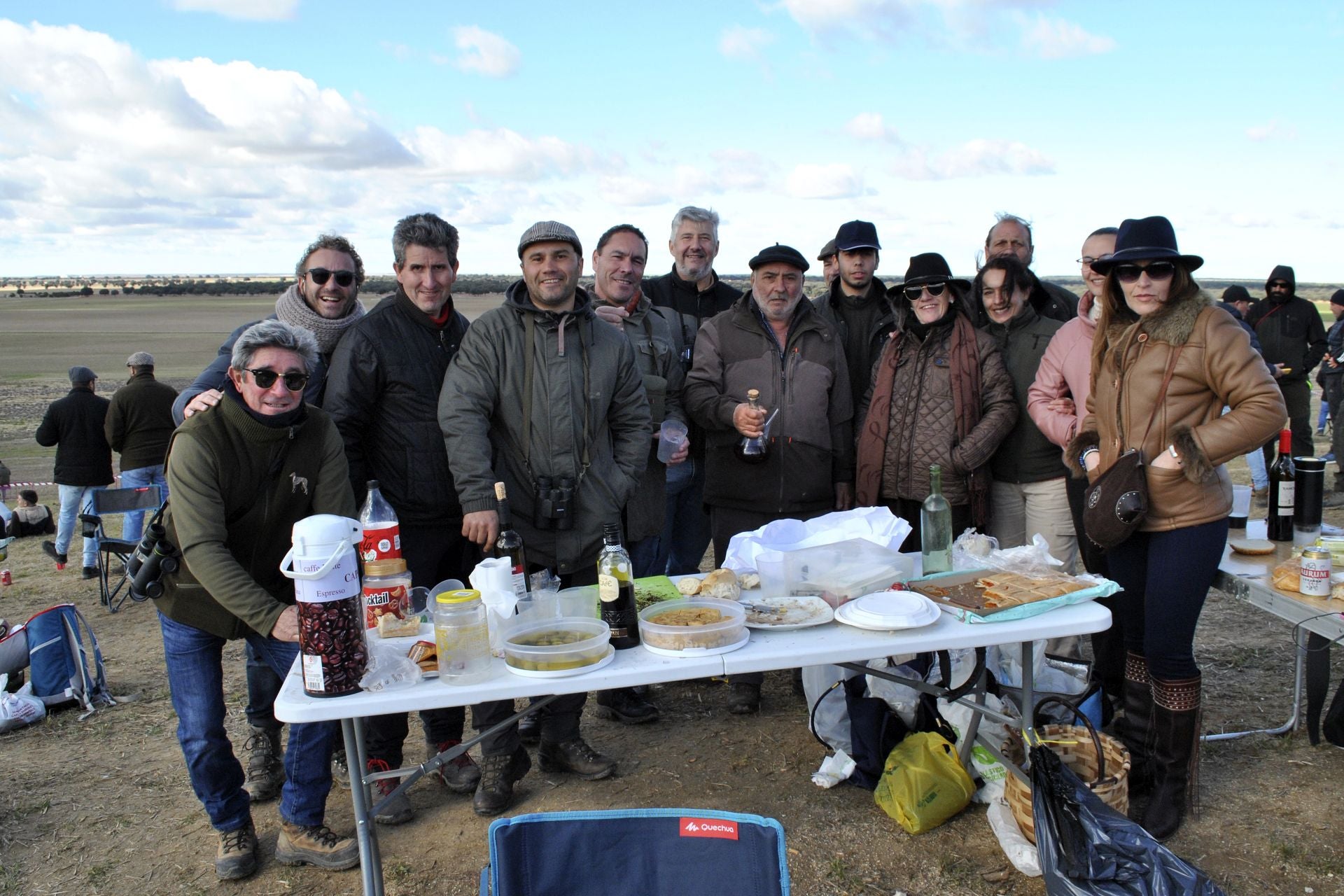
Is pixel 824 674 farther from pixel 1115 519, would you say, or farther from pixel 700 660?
pixel 700 660

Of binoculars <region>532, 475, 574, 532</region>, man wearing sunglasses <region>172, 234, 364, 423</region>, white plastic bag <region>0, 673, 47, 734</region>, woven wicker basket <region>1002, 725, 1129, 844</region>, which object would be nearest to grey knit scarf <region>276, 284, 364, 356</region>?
man wearing sunglasses <region>172, 234, 364, 423</region>

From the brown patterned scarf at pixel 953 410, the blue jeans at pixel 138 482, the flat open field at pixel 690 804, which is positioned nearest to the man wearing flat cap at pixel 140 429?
the blue jeans at pixel 138 482

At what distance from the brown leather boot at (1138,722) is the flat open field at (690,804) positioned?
198 mm

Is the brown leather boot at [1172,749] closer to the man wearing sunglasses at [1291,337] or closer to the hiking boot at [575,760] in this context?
the hiking boot at [575,760]

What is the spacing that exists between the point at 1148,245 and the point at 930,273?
98 cm

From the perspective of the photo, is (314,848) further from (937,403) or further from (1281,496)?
(1281,496)

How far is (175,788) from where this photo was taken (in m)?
3.74

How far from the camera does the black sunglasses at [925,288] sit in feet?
12.5

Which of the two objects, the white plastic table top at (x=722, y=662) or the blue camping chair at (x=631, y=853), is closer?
the blue camping chair at (x=631, y=853)

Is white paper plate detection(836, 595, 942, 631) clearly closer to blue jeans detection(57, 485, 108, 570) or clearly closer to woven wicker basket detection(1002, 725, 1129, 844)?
woven wicker basket detection(1002, 725, 1129, 844)

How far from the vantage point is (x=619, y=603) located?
7.95 ft

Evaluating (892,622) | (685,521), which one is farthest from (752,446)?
(892,622)

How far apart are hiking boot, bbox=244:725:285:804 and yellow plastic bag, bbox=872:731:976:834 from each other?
7.54 feet

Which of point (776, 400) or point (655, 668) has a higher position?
point (776, 400)
